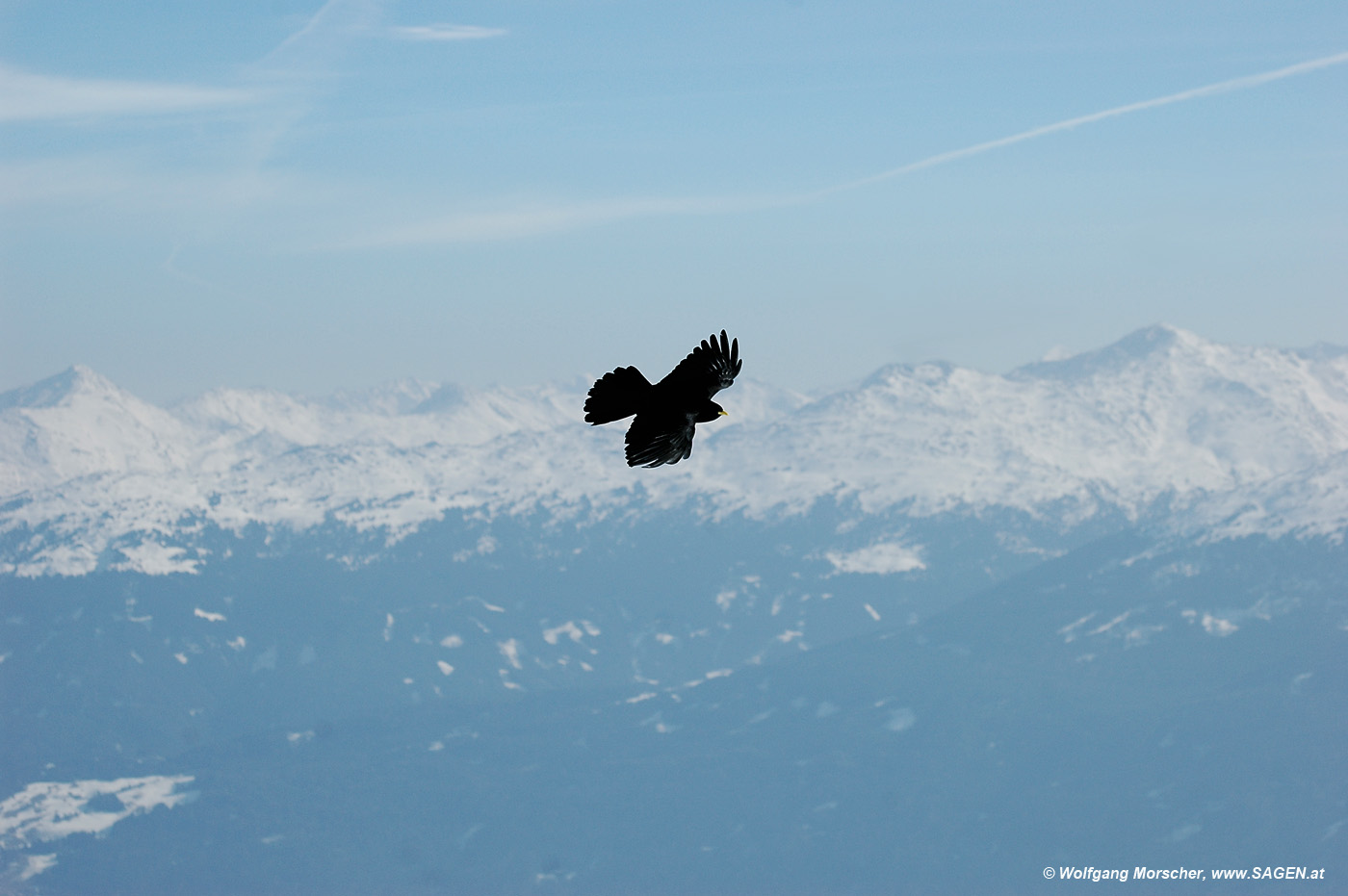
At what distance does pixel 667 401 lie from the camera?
87.5 m

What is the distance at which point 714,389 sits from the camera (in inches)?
3442

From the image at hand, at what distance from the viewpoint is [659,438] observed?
86.9 meters

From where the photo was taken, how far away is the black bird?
86.9 m

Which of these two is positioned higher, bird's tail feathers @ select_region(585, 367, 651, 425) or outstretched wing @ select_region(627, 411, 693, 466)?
bird's tail feathers @ select_region(585, 367, 651, 425)

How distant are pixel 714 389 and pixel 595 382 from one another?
22.5ft

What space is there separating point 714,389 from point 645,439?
4.91 m

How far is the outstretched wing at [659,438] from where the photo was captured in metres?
86.7

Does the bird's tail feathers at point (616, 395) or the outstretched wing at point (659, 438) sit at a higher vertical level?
the bird's tail feathers at point (616, 395)

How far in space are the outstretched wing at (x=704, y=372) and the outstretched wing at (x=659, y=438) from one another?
1.65m

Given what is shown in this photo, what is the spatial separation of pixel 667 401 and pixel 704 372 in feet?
8.73

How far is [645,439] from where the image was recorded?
8675cm

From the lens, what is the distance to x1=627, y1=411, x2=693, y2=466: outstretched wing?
86.7 meters

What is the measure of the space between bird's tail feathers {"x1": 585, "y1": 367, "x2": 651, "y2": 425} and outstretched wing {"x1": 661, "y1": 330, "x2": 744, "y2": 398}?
145 cm

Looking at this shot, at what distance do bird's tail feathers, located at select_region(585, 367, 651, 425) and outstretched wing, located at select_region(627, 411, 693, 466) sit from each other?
3.54 feet
